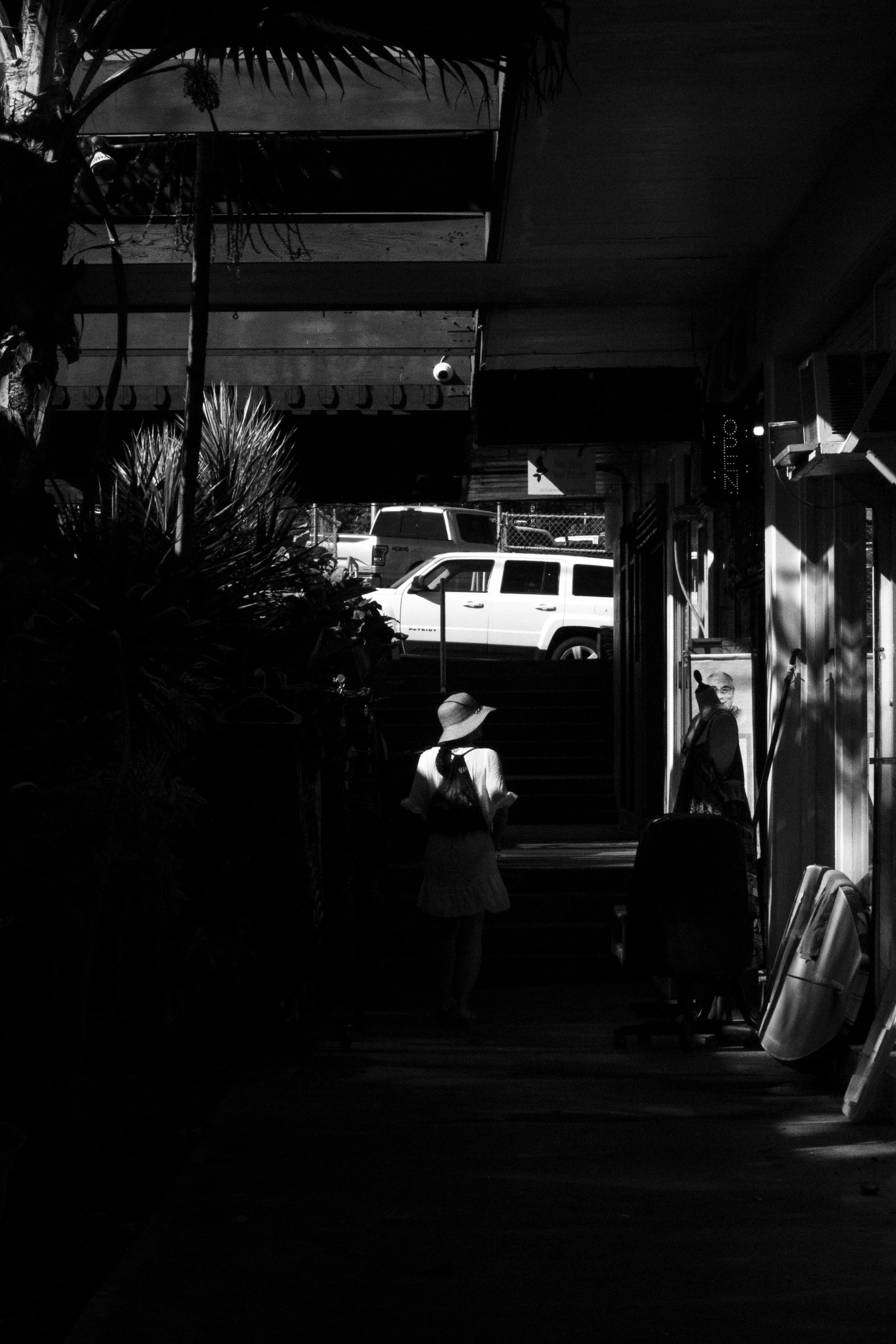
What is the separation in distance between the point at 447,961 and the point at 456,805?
855 millimetres

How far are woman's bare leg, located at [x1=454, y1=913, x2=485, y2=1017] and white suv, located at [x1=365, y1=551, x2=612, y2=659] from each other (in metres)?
11.2

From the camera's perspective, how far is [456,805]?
8.55 m

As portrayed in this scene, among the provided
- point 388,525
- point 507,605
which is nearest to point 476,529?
point 388,525

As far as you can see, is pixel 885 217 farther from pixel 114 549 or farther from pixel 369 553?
pixel 369 553

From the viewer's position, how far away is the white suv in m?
19.8

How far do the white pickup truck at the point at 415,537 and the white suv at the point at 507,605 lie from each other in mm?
2971

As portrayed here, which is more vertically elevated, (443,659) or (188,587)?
(443,659)

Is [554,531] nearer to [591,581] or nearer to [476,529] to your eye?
[476,529]

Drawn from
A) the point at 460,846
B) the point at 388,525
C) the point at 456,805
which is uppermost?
the point at 388,525

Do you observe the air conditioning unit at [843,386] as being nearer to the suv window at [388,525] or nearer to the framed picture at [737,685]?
the framed picture at [737,685]

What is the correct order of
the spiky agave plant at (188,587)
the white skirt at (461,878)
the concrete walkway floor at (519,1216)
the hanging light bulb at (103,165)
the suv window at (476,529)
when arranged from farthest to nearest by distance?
the suv window at (476,529), the white skirt at (461,878), the hanging light bulb at (103,165), the spiky agave plant at (188,587), the concrete walkway floor at (519,1216)

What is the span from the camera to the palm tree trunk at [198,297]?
7.66 metres

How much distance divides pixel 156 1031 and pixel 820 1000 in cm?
274

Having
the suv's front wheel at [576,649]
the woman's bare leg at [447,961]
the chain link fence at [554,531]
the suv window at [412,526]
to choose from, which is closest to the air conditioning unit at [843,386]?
the woman's bare leg at [447,961]
